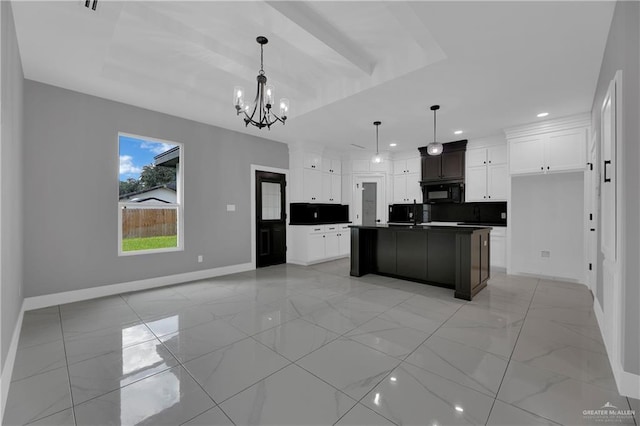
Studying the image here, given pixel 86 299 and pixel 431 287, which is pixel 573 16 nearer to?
pixel 431 287

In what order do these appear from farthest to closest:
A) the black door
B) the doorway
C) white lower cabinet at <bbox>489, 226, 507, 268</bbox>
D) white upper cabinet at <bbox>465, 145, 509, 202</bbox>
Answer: the doorway
the black door
white upper cabinet at <bbox>465, 145, 509, 202</bbox>
white lower cabinet at <bbox>489, 226, 507, 268</bbox>

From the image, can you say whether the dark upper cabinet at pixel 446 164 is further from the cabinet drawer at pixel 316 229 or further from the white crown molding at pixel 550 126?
the cabinet drawer at pixel 316 229

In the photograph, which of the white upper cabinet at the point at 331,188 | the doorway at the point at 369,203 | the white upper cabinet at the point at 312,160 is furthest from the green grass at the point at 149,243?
the doorway at the point at 369,203

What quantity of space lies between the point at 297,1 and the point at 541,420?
10.9ft

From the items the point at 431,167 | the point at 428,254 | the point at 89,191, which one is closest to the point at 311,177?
the point at 431,167

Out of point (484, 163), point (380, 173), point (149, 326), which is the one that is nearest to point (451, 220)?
point (484, 163)

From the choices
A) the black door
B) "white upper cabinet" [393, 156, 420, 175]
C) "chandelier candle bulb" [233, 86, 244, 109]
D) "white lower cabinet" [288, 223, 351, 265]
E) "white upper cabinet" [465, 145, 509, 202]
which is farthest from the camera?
"white upper cabinet" [393, 156, 420, 175]

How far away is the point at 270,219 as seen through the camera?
19.4 ft

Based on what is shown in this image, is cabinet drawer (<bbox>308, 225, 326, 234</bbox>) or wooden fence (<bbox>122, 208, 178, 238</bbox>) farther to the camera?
cabinet drawer (<bbox>308, 225, 326, 234</bbox>)

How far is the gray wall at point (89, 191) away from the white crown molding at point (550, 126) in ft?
16.1

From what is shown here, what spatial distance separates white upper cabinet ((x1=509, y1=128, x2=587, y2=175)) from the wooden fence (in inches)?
237

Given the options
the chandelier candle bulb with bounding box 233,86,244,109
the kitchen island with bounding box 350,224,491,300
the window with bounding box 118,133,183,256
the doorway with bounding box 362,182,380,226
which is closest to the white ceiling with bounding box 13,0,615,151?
the chandelier candle bulb with bounding box 233,86,244,109

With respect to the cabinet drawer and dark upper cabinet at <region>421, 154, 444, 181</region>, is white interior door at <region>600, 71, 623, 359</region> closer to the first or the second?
dark upper cabinet at <region>421, 154, 444, 181</region>

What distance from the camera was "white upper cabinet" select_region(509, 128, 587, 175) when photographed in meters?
4.29
